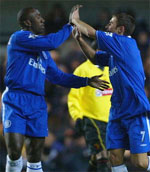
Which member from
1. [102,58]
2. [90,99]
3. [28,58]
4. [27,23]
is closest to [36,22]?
[27,23]

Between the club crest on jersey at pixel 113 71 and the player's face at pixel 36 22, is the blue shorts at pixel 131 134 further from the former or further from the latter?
the player's face at pixel 36 22

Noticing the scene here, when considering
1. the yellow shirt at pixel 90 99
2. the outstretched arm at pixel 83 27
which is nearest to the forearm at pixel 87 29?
the outstretched arm at pixel 83 27

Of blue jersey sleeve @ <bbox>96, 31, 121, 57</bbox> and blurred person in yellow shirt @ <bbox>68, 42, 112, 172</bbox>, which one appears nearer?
blue jersey sleeve @ <bbox>96, 31, 121, 57</bbox>

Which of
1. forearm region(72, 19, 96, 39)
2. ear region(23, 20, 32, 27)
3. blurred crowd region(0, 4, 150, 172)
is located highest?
ear region(23, 20, 32, 27)

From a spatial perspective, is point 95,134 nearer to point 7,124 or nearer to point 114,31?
point 7,124

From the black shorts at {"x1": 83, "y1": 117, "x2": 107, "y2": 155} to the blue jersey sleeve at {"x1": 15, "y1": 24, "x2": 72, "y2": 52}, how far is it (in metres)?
1.73

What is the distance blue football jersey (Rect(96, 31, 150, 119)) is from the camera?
555 centimetres

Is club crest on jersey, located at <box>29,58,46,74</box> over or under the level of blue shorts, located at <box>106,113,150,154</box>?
over

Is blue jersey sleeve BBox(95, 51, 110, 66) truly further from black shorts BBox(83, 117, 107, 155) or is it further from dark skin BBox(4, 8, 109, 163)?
black shorts BBox(83, 117, 107, 155)

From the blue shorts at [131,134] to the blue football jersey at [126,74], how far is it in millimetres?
75

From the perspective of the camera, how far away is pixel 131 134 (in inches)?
216

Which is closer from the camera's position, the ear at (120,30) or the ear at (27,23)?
the ear at (120,30)

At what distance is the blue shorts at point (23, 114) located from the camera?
5750 mm

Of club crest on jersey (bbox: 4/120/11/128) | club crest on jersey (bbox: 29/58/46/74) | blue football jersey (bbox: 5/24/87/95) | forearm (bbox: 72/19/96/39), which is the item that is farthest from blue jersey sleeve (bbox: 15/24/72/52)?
club crest on jersey (bbox: 4/120/11/128)
